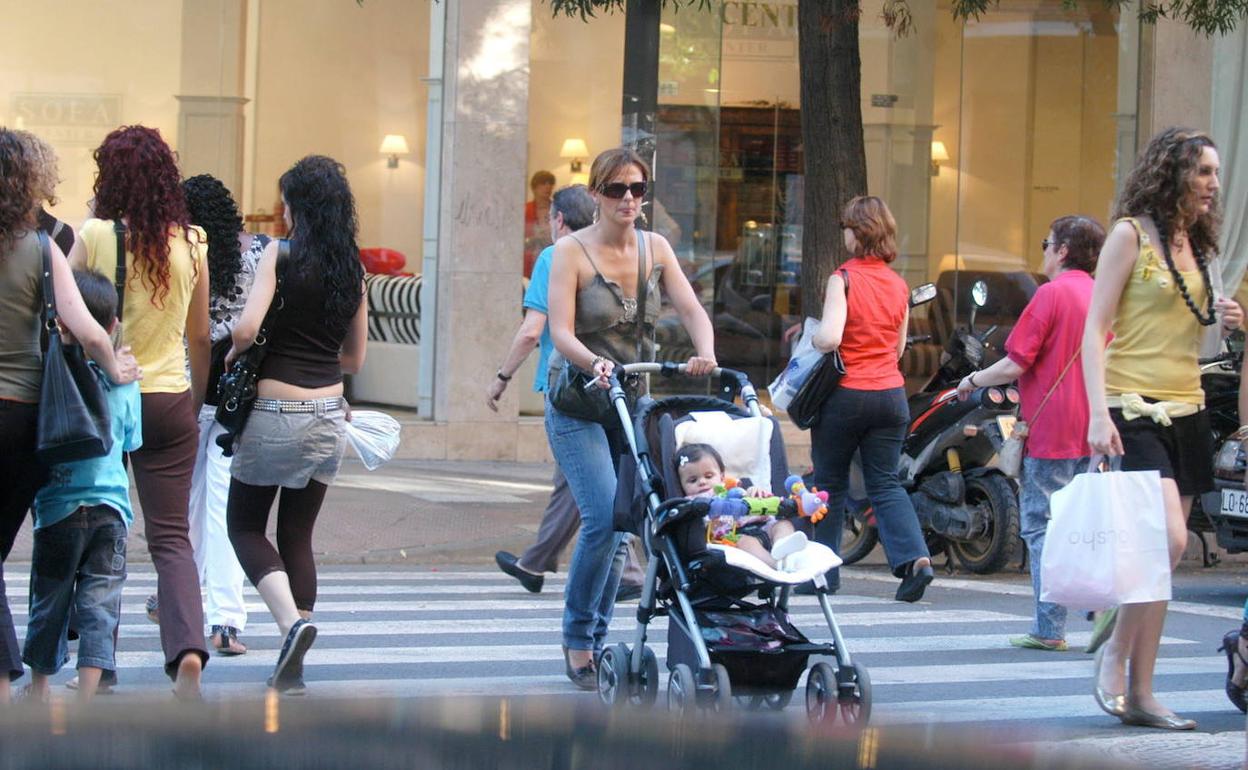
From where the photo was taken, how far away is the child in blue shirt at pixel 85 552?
5.59 meters

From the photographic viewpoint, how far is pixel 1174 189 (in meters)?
6.04

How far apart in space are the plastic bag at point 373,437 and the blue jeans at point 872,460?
2420 millimetres

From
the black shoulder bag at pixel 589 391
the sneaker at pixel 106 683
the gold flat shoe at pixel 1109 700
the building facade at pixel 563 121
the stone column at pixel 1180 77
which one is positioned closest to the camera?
the sneaker at pixel 106 683

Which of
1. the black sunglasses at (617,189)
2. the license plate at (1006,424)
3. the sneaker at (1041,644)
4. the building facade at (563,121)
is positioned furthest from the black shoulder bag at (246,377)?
the building facade at (563,121)

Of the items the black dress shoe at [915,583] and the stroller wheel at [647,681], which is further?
the black dress shoe at [915,583]

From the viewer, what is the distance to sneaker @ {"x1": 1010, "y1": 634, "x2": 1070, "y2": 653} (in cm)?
788

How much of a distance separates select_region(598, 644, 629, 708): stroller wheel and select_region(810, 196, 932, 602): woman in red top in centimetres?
256

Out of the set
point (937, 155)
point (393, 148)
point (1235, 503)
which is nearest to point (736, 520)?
point (1235, 503)

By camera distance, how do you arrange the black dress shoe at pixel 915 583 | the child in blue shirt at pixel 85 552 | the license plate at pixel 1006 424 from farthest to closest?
the license plate at pixel 1006 424, the black dress shoe at pixel 915 583, the child in blue shirt at pixel 85 552

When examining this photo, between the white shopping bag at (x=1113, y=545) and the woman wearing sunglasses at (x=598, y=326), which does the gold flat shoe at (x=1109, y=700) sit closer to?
the white shopping bag at (x=1113, y=545)

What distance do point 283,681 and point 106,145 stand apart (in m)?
1.89

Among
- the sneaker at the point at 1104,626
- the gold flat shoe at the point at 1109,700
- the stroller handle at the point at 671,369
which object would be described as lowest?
the gold flat shoe at the point at 1109,700

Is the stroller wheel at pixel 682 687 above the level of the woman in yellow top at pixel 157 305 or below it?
below

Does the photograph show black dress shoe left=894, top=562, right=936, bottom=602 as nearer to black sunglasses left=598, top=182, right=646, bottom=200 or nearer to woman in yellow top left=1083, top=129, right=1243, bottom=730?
woman in yellow top left=1083, top=129, right=1243, bottom=730
